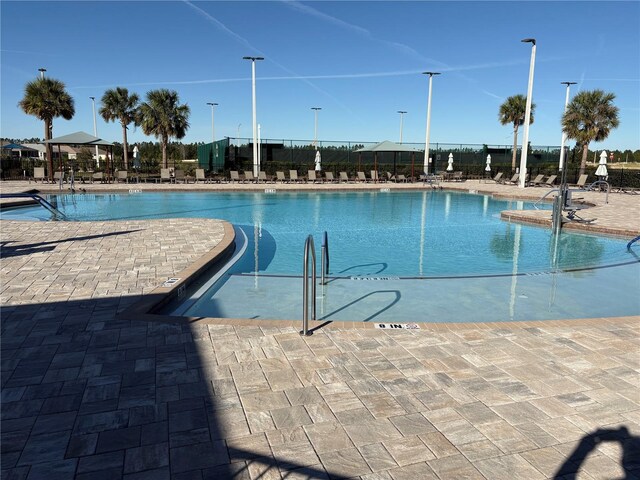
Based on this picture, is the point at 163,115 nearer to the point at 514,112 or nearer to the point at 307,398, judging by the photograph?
the point at 514,112

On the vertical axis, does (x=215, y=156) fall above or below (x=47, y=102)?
below

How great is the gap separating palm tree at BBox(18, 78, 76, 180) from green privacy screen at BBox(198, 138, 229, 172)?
27.5 ft

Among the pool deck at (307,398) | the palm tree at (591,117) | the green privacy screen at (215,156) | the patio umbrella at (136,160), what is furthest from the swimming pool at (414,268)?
the palm tree at (591,117)

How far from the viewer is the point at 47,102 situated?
23344 mm

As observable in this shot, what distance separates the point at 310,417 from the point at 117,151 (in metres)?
54.4

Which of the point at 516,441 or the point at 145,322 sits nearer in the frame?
the point at 516,441

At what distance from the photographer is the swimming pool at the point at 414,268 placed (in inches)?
220

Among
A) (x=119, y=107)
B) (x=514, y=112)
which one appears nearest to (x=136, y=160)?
(x=119, y=107)

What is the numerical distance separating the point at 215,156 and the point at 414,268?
24.9 metres

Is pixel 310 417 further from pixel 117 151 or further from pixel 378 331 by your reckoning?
pixel 117 151

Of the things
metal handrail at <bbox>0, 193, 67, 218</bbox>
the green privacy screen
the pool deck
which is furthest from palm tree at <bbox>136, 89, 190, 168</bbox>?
the pool deck

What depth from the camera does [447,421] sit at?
9.04 feet

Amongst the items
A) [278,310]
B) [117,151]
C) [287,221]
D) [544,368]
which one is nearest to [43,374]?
[278,310]

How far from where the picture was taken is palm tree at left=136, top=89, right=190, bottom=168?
29875mm
